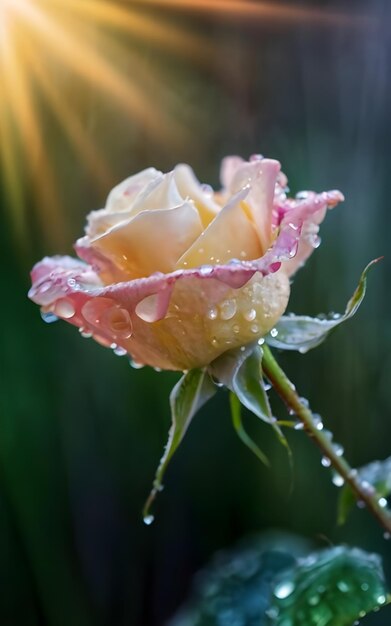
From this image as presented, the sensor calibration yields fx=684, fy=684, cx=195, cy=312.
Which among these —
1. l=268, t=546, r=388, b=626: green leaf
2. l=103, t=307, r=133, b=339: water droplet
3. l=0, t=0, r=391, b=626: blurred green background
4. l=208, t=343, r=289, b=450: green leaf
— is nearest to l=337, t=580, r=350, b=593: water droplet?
l=268, t=546, r=388, b=626: green leaf

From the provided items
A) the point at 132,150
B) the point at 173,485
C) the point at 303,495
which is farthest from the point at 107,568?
the point at 132,150

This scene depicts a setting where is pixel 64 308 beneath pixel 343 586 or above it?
above

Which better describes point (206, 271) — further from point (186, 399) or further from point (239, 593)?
point (239, 593)

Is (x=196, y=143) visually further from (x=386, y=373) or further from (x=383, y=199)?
(x=386, y=373)

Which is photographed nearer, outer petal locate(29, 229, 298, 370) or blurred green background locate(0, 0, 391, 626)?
outer petal locate(29, 229, 298, 370)

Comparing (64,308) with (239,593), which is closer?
(64,308)

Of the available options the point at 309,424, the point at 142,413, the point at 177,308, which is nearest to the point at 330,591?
the point at 309,424

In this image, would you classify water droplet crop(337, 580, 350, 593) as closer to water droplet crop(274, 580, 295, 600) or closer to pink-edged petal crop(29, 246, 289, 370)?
water droplet crop(274, 580, 295, 600)
